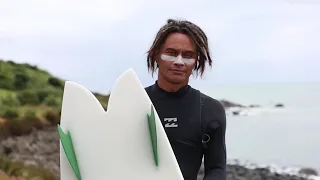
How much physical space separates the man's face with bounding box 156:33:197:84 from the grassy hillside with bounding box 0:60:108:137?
12.5 meters

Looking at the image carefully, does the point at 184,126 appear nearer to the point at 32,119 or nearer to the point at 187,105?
the point at 187,105

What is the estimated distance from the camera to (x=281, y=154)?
22.0 m

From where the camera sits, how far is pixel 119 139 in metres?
2.13

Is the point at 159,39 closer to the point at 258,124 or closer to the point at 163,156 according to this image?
the point at 163,156

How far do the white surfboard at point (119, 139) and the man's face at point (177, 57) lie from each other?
0.12m

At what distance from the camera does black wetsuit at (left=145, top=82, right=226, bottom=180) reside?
7.04 feet

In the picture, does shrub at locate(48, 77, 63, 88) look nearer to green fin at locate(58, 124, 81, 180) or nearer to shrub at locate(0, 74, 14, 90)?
shrub at locate(0, 74, 14, 90)

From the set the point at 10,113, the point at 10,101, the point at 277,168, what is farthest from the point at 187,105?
the point at 277,168

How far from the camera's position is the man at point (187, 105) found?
2.15 metres

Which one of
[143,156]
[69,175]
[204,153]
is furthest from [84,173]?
[204,153]

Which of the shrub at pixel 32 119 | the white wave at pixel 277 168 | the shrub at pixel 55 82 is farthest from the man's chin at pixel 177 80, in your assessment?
the shrub at pixel 55 82

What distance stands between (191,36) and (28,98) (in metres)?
18.1

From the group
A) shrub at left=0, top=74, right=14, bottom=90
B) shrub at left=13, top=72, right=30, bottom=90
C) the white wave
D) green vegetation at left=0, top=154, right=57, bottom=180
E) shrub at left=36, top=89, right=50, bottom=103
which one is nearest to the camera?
green vegetation at left=0, top=154, right=57, bottom=180

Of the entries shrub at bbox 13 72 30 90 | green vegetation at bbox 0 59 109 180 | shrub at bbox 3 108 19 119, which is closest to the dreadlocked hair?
green vegetation at bbox 0 59 109 180
